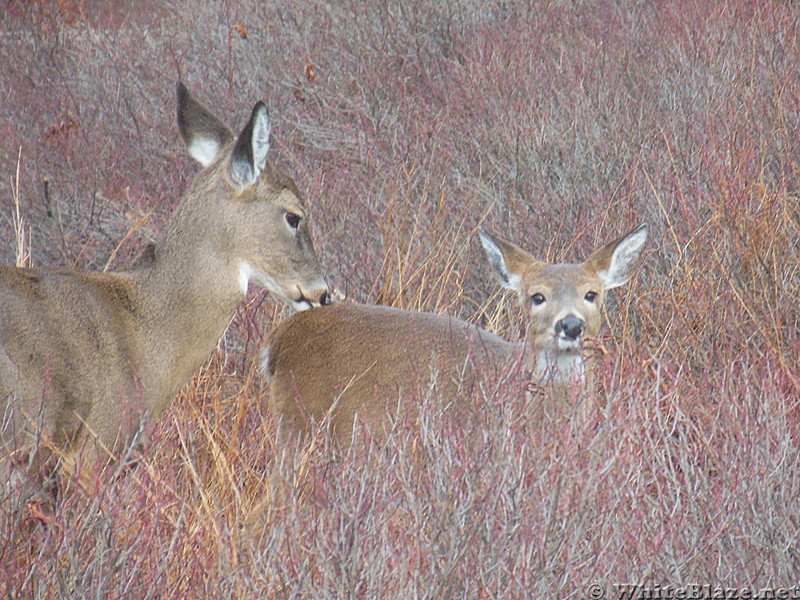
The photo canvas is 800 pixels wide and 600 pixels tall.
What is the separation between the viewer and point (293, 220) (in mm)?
4141

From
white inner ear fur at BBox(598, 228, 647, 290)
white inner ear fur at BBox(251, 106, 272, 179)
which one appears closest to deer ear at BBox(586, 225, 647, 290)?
white inner ear fur at BBox(598, 228, 647, 290)

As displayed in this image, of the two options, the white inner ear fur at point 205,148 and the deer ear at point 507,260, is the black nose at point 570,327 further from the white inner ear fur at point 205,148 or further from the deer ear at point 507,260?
the white inner ear fur at point 205,148

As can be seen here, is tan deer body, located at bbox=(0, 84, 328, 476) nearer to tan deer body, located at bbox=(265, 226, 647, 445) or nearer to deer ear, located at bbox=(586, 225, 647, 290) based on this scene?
tan deer body, located at bbox=(265, 226, 647, 445)

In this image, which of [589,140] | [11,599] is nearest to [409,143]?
[589,140]

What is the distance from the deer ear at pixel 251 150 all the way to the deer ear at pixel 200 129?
0.29 metres

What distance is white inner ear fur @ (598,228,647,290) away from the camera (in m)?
4.82

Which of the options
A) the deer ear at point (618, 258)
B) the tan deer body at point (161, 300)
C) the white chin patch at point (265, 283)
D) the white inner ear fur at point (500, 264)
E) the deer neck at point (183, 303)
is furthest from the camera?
the white inner ear fur at point (500, 264)

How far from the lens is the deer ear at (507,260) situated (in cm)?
499

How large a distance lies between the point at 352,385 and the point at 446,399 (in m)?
0.37

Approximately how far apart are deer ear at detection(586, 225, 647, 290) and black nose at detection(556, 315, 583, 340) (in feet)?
1.54

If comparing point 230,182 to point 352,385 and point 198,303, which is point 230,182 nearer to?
point 198,303

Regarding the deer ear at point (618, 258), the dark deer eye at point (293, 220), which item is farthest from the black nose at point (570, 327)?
the dark deer eye at point (293, 220)

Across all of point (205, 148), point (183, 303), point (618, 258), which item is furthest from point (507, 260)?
point (183, 303)

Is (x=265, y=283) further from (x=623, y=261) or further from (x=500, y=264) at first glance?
(x=623, y=261)
